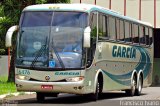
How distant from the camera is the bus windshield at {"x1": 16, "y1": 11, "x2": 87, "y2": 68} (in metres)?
18.8

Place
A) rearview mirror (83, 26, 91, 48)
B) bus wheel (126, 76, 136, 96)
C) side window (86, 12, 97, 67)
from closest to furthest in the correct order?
rearview mirror (83, 26, 91, 48) < side window (86, 12, 97, 67) < bus wheel (126, 76, 136, 96)

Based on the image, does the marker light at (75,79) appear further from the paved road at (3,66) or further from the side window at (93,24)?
the paved road at (3,66)

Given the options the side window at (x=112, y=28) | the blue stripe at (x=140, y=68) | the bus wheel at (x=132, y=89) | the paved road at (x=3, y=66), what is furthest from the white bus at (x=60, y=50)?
the paved road at (x=3, y=66)

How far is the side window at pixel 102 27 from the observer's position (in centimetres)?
2056

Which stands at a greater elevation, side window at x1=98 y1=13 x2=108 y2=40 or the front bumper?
side window at x1=98 y1=13 x2=108 y2=40

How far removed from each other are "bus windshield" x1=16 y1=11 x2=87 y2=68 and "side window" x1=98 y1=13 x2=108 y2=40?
133 centimetres

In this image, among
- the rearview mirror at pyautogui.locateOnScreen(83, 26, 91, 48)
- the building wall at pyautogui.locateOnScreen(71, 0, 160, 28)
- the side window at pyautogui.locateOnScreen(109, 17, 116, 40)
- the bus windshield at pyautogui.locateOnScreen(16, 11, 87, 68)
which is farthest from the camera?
the building wall at pyautogui.locateOnScreen(71, 0, 160, 28)

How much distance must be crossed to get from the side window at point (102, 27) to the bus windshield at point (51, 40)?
133 centimetres

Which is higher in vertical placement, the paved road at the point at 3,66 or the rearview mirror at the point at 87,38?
the rearview mirror at the point at 87,38

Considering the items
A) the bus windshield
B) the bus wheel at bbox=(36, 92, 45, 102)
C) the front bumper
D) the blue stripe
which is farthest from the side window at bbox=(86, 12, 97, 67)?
the bus wheel at bbox=(36, 92, 45, 102)

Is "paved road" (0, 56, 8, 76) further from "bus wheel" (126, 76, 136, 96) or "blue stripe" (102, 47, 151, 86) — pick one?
"bus wheel" (126, 76, 136, 96)

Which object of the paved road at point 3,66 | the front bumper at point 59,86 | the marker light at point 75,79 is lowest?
the paved road at point 3,66

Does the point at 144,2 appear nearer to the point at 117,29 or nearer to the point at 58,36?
the point at 117,29

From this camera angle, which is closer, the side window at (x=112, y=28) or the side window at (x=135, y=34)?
the side window at (x=112, y=28)
